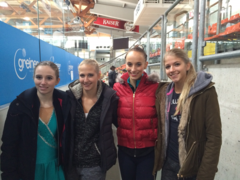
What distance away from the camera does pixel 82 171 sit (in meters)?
1.51

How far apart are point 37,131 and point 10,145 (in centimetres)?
20

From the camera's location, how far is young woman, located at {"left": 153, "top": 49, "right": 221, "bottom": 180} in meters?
1.28

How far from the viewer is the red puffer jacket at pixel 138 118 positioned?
5.29 feet

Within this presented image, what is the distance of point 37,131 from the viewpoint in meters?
1.39

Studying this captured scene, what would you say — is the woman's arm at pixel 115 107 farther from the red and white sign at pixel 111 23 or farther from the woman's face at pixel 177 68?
the red and white sign at pixel 111 23

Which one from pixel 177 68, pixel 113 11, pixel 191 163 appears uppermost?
pixel 113 11

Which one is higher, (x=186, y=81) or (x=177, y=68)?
(x=177, y=68)

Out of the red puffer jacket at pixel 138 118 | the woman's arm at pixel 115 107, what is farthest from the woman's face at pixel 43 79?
the red puffer jacket at pixel 138 118

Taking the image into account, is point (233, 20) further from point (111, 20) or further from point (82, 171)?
point (111, 20)

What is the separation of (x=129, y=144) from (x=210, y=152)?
0.69 m

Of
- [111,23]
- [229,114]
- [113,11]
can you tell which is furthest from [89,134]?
[111,23]

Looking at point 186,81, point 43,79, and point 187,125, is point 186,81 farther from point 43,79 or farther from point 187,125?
point 43,79

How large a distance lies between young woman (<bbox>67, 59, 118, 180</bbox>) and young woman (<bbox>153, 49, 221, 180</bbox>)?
0.47 metres

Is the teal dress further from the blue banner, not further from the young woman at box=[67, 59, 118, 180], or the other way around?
the blue banner
